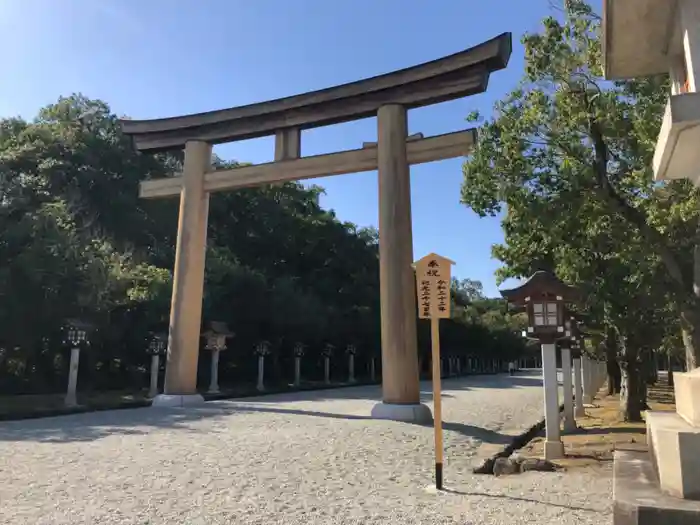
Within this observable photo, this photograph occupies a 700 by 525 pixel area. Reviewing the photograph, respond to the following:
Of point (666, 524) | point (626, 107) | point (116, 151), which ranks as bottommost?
point (666, 524)

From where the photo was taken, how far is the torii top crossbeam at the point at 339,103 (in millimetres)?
12031

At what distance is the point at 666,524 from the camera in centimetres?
303

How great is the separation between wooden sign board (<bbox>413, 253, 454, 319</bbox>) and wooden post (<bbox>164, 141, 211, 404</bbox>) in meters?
9.09

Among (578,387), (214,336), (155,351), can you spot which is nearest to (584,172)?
(578,387)

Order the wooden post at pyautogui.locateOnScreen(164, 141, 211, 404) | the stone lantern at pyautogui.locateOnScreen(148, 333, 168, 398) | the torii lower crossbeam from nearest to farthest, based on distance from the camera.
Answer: the torii lower crossbeam < the wooden post at pyautogui.locateOnScreen(164, 141, 211, 404) < the stone lantern at pyautogui.locateOnScreen(148, 333, 168, 398)

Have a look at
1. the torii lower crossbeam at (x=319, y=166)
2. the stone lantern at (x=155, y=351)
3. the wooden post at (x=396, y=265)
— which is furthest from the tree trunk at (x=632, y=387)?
the stone lantern at (x=155, y=351)

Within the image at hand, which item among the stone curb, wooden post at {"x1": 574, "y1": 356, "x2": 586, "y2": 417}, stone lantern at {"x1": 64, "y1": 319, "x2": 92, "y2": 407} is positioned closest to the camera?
the stone curb

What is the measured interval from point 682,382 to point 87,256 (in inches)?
618

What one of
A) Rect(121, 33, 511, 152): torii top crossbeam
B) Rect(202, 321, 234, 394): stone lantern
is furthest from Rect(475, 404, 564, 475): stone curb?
Rect(202, 321, 234, 394): stone lantern

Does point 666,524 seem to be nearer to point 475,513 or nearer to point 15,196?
point 475,513

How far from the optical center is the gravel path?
4820 millimetres

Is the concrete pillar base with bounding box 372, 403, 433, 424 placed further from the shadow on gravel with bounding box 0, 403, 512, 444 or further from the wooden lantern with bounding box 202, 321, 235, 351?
the wooden lantern with bounding box 202, 321, 235, 351

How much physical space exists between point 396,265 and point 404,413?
294 centimetres

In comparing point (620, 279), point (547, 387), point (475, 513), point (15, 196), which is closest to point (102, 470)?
point (475, 513)
